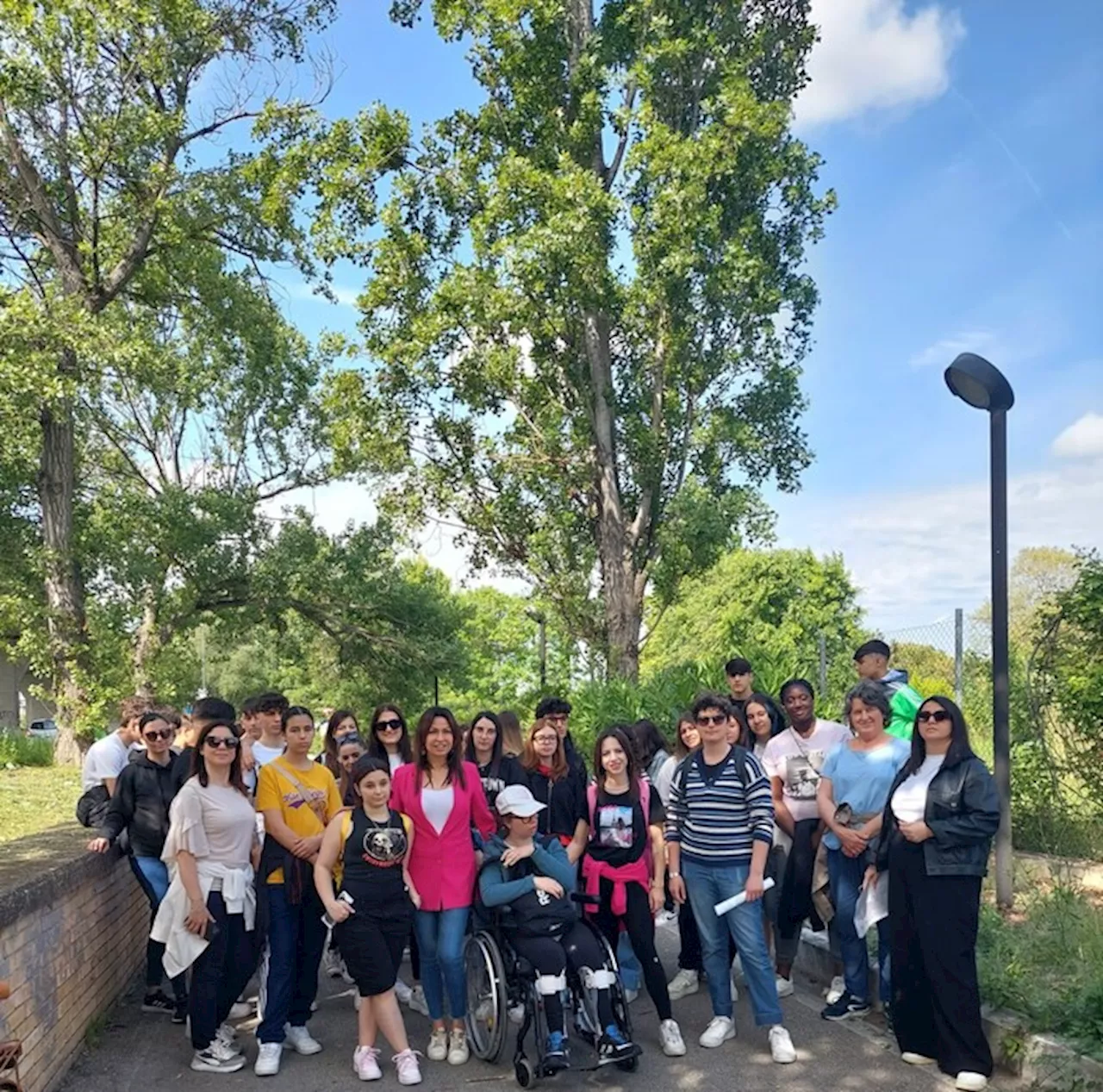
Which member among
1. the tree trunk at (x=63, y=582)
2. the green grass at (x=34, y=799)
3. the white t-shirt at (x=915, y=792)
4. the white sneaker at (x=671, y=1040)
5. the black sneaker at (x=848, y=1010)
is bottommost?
the white sneaker at (x=671, y=1040)

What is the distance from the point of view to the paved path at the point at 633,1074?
509cm

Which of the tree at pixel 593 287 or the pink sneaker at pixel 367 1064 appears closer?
the pink sneaker at pixel 367 1064

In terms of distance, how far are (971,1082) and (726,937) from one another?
4.36ft

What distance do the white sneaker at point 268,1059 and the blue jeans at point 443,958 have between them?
0.79 m

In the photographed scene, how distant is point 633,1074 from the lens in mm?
5230

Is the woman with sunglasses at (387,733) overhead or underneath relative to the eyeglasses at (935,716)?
underneath

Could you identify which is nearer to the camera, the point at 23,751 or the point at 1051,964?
the point at 1051,964

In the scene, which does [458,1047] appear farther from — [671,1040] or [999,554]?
[999,554]

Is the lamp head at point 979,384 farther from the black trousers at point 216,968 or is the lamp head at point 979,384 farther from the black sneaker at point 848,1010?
the black trousers at point 216,968

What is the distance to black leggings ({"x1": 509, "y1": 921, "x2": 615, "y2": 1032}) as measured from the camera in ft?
16.7

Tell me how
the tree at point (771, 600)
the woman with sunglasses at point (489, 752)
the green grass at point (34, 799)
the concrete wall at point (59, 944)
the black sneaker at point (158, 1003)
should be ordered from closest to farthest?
the concrete wall at point (59, 944) → the black sneaker at point (158, 1003) → the woman with sunglasses at point (489, 752) → the green grass at point (34, 799) → the tree at point (771, 600)

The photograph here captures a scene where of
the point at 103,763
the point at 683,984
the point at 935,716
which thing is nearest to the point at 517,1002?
the point at 683,984

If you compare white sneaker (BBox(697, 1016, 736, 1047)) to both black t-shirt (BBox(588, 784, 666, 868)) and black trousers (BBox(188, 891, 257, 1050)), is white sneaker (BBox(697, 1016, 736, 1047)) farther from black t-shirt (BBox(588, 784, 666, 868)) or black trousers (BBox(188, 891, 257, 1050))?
black trousers (BBox(188, 891, 257, 1050))

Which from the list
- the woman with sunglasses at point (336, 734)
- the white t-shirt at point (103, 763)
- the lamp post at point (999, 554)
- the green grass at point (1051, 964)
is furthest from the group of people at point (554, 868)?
the lamp post at point (999, 554)
